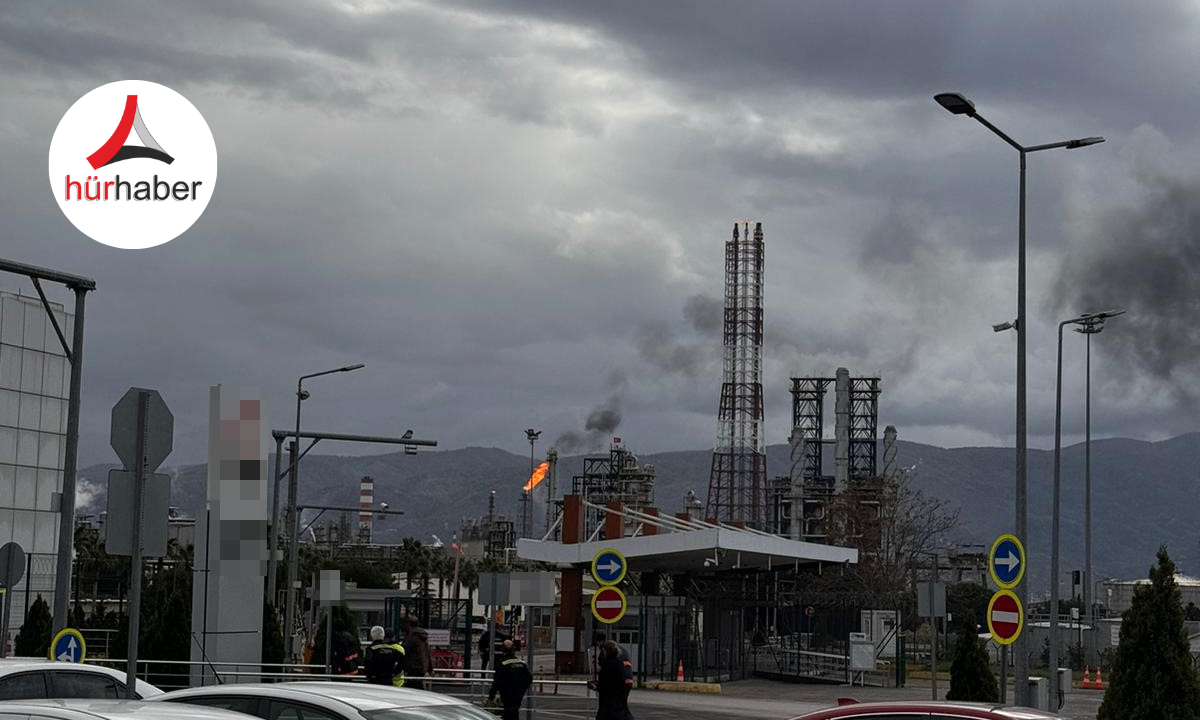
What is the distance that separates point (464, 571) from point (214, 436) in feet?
261

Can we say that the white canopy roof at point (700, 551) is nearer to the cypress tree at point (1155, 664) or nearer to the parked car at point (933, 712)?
the cypress tree at point (1155, 664)

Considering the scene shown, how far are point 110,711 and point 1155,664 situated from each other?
16873mm

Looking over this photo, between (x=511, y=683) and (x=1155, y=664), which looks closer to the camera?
(x=511, y=683)

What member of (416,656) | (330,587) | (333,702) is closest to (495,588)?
(416,656)

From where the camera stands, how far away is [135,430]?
473 inches

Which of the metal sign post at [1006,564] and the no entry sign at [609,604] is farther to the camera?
the no entry sign at [609,604]

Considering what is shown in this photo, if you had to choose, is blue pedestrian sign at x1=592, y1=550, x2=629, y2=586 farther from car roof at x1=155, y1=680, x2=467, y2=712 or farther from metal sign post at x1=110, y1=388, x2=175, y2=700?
metal sign post at x1=110, y1=388, x2=175, y2=700

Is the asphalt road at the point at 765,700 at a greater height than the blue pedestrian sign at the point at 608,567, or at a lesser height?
lesser

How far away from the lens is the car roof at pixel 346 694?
34.9ft

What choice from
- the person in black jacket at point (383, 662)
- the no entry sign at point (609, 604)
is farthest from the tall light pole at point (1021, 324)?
the person in black jacket at point (383, 662)

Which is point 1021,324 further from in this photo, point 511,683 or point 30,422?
point 30,422

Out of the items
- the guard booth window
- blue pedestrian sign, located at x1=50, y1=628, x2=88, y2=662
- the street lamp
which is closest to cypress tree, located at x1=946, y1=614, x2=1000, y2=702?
the street lamp

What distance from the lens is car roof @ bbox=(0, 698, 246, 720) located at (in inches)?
302

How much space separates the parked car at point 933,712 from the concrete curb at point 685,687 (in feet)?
102
